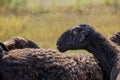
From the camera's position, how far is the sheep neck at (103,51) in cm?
749

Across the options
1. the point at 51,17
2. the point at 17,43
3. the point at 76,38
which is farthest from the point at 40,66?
the point at 51,17

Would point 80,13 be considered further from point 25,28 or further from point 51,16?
point 25,28

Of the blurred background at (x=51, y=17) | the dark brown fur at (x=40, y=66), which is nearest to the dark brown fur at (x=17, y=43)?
the dark brown fur at (x=40, y=66)

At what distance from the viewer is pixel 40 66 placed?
6.64 m

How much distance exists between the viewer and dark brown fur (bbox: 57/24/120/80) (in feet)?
24.6

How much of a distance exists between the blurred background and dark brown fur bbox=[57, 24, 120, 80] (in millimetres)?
5993

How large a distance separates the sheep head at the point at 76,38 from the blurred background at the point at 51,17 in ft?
19.7

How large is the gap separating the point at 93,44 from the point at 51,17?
9493 millimetres

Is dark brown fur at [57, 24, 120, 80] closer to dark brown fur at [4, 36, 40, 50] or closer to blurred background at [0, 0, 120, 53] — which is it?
dark brown fur at [4, 36, 40, 50]

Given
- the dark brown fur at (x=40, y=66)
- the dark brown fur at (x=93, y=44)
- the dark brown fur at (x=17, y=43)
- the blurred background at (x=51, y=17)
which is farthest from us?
the blurred background at (x=51, y=17)

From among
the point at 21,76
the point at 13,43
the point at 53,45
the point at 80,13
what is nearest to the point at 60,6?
A: the point at 80,13

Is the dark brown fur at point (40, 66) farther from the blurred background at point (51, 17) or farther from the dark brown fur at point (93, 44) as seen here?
the blurred background at point (51, 17)

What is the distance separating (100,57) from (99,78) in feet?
1.22

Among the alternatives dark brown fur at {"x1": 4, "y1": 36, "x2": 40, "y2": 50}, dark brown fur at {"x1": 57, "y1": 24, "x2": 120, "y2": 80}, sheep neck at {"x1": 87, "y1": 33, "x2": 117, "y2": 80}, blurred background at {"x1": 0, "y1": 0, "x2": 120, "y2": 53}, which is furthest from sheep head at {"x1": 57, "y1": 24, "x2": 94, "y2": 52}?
blurred background at {"x1": 0, "y1": 0, "x2": 120, "y2": 53}
